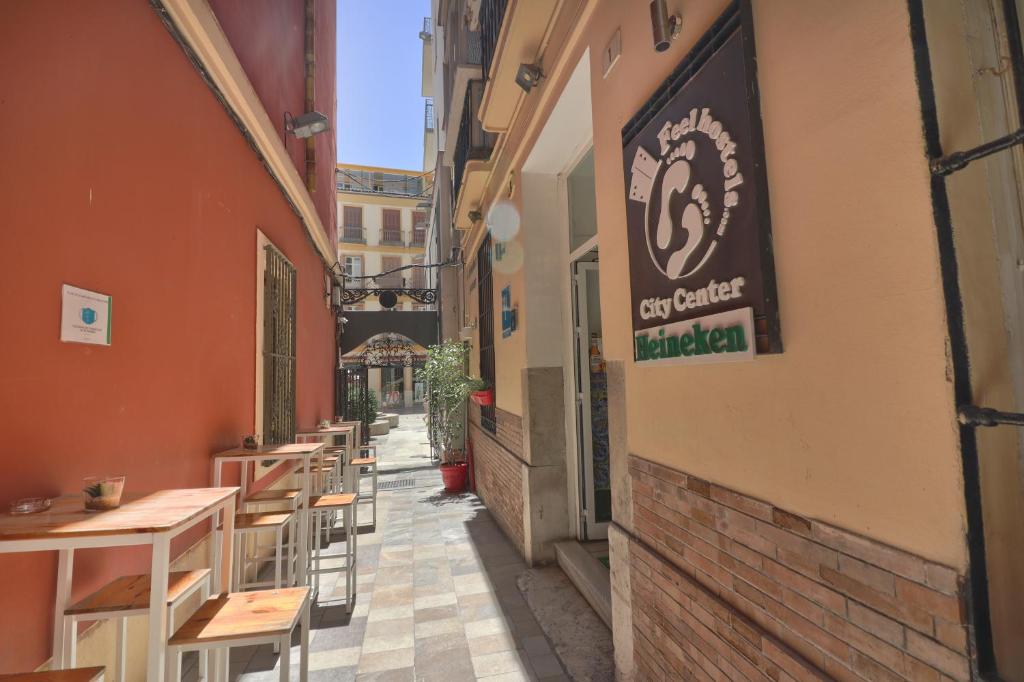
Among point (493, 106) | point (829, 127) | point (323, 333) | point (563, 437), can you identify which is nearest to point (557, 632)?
point (563, 437)

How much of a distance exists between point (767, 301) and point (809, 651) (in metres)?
1.03

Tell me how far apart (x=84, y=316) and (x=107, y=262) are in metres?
0.31

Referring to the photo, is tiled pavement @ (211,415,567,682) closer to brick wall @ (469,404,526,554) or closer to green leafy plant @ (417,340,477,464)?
brick wall @ (469,404,526,554)

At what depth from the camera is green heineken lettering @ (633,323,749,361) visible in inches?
63.7

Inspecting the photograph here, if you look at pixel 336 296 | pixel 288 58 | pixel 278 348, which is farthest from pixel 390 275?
pixel 278 348

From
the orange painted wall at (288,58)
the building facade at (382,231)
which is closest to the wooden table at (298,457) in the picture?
the orange painted wall at (288,58)

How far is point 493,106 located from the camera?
440 cm

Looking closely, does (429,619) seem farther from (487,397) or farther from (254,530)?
(487,397)

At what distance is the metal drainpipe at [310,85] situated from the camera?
6258 millimetres

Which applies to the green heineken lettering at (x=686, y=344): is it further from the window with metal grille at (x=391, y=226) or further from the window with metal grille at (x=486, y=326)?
the window with metal grille at (x=391, y=226)

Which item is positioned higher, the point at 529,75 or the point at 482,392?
the point at 529,75

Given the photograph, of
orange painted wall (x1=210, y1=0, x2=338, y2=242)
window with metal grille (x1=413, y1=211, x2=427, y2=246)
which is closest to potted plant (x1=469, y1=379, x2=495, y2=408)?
orange painted wall (x1=210, y1=0, x2=338, y2=242)

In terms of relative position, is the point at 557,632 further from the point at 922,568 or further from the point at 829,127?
the point at 829,127

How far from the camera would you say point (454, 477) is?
289 inches
